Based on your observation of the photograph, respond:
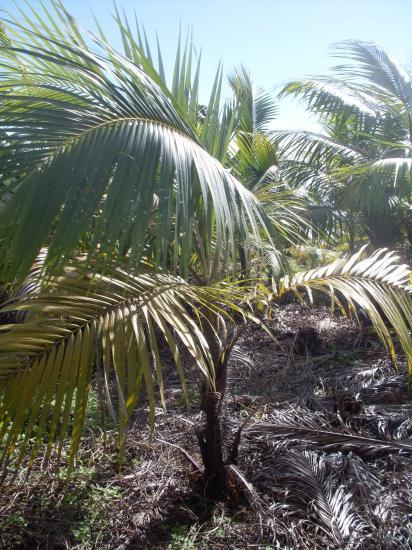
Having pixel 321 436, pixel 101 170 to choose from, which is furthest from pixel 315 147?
pixel 101 170

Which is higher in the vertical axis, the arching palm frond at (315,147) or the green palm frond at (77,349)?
the arching palm frond at (315,147)

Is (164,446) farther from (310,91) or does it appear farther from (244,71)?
(310,91)

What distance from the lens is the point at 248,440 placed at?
2.64 meters

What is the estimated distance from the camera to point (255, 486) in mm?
2275

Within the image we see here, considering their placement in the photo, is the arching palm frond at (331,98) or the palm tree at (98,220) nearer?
the palm tree at (98,220)

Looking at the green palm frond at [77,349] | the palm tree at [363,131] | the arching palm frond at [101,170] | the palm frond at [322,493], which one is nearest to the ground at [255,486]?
the palm frond at [322,493]

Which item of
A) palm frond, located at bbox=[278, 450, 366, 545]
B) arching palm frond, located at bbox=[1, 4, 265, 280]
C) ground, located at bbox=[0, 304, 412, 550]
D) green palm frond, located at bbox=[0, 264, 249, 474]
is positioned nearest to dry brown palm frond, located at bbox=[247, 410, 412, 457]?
ground, located at bbox=[0, 304, 412, 550]

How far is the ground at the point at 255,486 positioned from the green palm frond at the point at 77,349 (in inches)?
8.1

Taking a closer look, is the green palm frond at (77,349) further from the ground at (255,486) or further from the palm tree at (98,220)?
the ground at (255,486)

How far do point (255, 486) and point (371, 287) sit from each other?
3.67ft

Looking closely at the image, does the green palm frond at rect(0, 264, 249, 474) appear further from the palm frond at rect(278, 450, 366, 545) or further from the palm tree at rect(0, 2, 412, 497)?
the palm frond at rect(278, 450, 366, 545)

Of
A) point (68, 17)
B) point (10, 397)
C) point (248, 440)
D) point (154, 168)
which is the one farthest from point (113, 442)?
point (68, 17)

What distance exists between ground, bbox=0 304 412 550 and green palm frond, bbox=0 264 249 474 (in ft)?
0.67

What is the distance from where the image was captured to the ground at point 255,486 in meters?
Answer: 1.92
